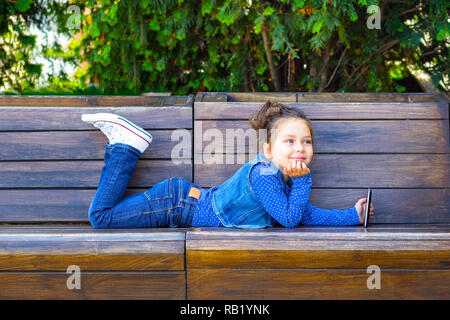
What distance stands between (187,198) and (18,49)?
2.19 meters

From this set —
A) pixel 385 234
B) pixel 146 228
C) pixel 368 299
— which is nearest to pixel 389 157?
pixel 385 234

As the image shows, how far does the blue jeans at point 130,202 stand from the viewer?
1941mm

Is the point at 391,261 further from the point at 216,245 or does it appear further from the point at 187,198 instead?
the point at 187,198

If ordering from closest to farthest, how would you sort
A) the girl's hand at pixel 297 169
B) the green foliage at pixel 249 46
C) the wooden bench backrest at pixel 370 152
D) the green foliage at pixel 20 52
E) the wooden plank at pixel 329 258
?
the wooden plank at pixel 329 258 < the girl's hand at pixel 297 169 < the wooden bench backrest at pixel 370 152 < the green foliage at pixel 249 46 < the green foliage at pixel 20 52

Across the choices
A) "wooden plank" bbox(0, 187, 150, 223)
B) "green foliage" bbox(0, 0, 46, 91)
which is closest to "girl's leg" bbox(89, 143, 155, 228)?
"wooden plank" bbox(0, 187, 150, 223)

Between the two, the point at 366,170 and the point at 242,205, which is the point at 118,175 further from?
the point at 366,170

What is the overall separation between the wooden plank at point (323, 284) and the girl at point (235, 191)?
0.27m

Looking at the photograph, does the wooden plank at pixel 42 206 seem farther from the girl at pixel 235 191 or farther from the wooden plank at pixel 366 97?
the wooden plank at pixel 366 97

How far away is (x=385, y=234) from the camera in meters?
1.64

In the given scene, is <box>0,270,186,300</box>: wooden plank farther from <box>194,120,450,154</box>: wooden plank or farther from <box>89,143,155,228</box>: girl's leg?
<box>194,120,450,154</box>: wooden plank

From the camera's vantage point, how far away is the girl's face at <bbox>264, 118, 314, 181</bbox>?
1888 mm

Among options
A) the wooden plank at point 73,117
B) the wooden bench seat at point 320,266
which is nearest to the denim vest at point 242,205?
the wooden bench seat at point 320,266

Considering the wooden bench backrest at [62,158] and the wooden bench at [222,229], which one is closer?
the wooden bench at [222,229]

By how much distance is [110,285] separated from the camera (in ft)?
5.34
